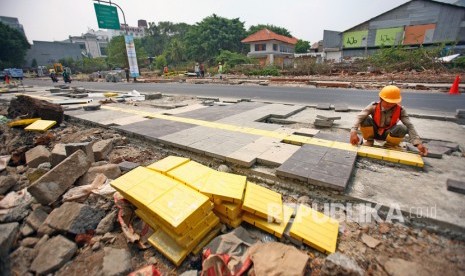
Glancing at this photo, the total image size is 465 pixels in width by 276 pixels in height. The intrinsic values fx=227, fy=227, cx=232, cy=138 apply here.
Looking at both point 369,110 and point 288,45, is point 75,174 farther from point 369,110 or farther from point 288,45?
point 288,45

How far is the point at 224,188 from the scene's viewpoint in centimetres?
251

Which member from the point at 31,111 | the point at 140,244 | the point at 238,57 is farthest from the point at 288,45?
the point at 140,244

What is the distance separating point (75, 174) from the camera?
10.6ft

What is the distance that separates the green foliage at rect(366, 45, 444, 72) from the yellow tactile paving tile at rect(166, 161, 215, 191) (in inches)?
879

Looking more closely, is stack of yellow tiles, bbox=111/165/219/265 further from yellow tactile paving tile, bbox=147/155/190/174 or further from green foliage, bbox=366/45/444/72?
green foliage, bbox=366/45/444/72

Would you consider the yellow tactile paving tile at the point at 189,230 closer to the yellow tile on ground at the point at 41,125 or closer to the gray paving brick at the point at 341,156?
the gray paving brick at the point at 341,156

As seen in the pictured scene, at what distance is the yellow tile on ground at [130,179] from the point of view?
2568 millimetres

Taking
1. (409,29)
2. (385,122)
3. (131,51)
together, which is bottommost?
(385,122)

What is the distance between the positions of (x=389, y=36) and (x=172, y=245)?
140 ft

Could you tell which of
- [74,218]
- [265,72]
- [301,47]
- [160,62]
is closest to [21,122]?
[74,218]

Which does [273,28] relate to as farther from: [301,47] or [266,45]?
[266,45]

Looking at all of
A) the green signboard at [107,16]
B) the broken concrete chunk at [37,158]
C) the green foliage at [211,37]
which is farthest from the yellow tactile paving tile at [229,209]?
the green foliage at [211,37]

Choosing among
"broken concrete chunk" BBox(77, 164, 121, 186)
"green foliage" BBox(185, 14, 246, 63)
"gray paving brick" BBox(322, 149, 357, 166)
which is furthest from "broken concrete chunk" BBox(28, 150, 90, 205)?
"green foliage" BBox(185, 14, 246, 63)

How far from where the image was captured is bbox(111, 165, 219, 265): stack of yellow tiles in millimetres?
2115
